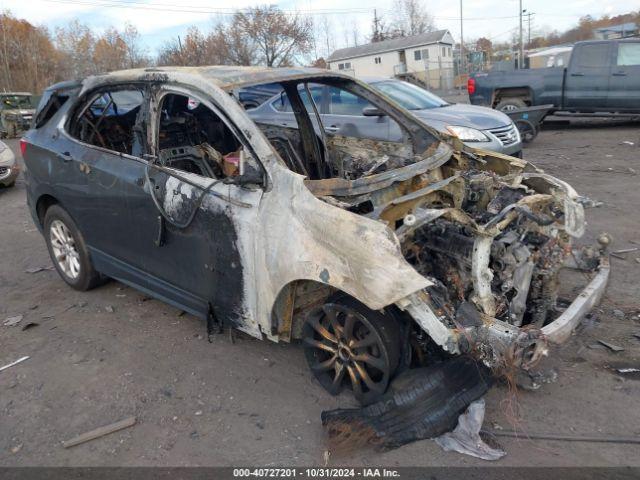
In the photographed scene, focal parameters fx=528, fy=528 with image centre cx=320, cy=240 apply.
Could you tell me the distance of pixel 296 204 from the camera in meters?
2.96

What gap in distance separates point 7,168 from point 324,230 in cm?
983

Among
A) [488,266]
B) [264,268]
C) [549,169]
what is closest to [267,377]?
[264,268]

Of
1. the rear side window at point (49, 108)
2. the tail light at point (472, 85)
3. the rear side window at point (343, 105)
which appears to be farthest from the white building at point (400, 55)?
the rear side window at point (49, 108)

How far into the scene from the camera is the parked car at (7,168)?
10289 mm

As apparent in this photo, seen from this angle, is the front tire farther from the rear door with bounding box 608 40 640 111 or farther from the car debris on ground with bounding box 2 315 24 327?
the rear door with bounding box 608 40 640 111

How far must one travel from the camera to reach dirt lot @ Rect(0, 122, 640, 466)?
2.88 m

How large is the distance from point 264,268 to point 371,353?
0.81 meters

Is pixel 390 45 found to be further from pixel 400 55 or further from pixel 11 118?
pixel 11 118

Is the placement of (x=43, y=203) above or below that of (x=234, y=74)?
below

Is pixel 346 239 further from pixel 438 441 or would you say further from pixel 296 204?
pixel 438 441

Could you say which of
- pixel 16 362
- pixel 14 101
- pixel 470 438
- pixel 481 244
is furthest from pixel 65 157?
pixel 14 101

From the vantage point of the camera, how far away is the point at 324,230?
2832 millimetres

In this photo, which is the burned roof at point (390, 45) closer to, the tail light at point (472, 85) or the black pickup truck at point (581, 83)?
the tail light at point (472, 85)

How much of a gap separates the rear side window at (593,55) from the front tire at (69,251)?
12.3m
